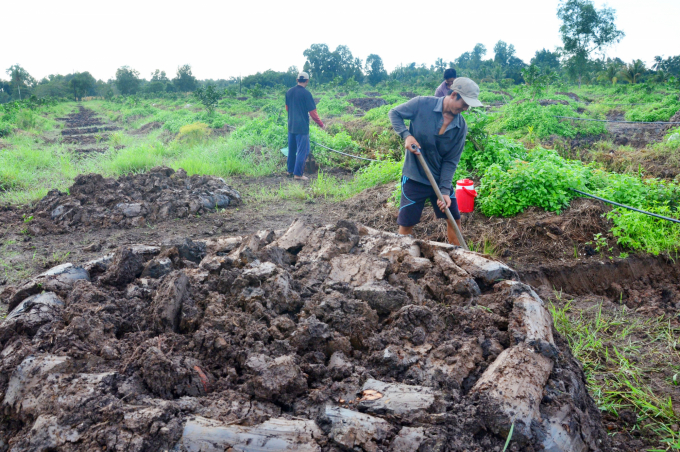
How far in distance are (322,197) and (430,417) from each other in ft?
18.1

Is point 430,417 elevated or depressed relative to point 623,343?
elevated

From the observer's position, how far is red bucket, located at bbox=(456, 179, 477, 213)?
15.6 feet

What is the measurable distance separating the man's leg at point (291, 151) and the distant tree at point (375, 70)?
44.0 metres

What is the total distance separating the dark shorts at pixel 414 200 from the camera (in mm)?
3912

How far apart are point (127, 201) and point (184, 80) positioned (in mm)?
44707

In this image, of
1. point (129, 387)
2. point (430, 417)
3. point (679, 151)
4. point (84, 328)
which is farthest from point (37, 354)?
point (679, 151)

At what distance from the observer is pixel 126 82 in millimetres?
47688

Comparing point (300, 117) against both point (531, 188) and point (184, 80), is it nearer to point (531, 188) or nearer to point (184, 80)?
→ point (531, 188)

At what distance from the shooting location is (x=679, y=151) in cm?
756

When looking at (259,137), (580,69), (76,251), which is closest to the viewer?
(76,251)

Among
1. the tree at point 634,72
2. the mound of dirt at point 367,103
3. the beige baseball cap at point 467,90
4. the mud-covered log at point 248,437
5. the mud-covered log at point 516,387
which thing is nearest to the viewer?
the mud-covered log at point 248,437

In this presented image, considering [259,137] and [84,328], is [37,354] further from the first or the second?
[259,137]

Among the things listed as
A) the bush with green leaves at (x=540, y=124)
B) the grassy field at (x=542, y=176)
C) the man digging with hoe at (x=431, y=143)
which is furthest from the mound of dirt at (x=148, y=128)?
the man digging with hoe at (x=431, y=143)

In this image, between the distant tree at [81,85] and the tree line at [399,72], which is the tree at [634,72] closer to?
the tree line at [399,72]
